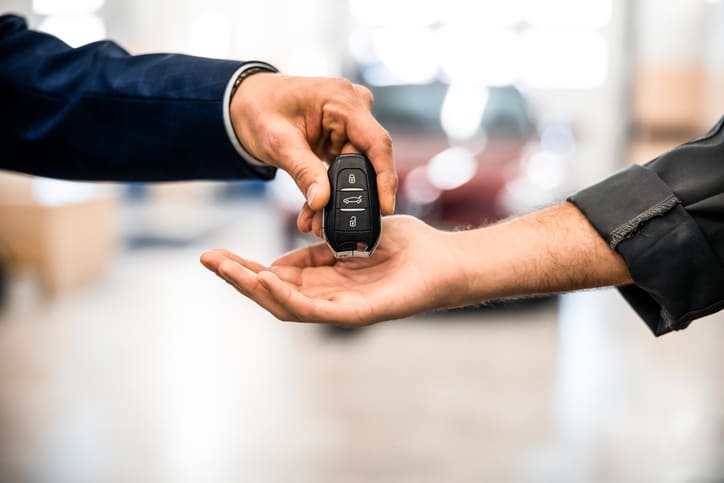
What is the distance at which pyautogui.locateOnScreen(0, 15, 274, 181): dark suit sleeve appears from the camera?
1383mm

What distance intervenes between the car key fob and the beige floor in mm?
1492

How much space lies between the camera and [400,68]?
10305 millimetres

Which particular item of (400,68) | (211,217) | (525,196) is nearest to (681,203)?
(525,196)

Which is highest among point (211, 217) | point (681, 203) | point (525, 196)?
point (681, 203)

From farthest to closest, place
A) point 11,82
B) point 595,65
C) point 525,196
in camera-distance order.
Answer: point 595,65 < point 525,196 < point 11,82

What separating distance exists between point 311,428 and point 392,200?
1.81m

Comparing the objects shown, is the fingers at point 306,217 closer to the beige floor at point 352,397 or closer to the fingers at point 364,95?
the fingers at point 364,95

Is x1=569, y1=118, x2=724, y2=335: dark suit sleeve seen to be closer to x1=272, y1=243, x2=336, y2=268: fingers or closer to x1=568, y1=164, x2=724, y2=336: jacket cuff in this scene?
x1=568, y1=164, x2=724, y2=336: jacket cuff

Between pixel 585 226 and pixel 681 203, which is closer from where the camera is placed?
pixel 681 203

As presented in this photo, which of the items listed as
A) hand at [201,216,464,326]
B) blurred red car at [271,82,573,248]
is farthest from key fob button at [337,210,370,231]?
blurred red car at [271,82,573,248]

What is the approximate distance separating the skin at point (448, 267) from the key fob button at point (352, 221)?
117mm

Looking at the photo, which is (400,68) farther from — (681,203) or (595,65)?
(681,203)

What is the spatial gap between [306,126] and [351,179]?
0.21 metres

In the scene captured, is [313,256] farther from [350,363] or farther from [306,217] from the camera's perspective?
[350,363]
